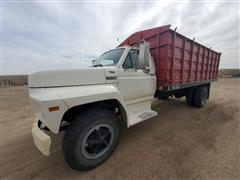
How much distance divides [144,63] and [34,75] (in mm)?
2142

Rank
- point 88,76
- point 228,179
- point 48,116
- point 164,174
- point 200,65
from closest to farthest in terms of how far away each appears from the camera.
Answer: point 48,116 → point 228,179 → point 164,174 → point 88,76 → point 200,65

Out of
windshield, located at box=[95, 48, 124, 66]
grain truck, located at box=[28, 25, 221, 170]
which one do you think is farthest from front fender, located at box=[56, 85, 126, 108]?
windshield, located at box=[95, 48, 124, 66]

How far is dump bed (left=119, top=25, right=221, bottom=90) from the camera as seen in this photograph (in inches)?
145

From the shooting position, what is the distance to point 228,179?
2.07 m

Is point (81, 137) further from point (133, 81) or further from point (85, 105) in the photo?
point (133, 81)

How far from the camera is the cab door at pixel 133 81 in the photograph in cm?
298

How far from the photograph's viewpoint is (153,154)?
8.82ft

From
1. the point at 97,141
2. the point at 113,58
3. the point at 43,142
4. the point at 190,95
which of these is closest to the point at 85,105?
the point at 97,141

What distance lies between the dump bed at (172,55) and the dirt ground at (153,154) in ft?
4.44

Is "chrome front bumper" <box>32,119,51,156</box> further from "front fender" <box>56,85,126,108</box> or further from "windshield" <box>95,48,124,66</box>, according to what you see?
"windshield" <box>95,48,124,66</box>

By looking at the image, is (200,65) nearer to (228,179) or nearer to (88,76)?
(228,179)

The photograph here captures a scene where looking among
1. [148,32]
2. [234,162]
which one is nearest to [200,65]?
[148,32]

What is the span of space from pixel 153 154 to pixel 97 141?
1.16m

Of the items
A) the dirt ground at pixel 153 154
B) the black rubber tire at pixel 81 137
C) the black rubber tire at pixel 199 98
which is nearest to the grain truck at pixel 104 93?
the black rubber tire at pixel 81 137
